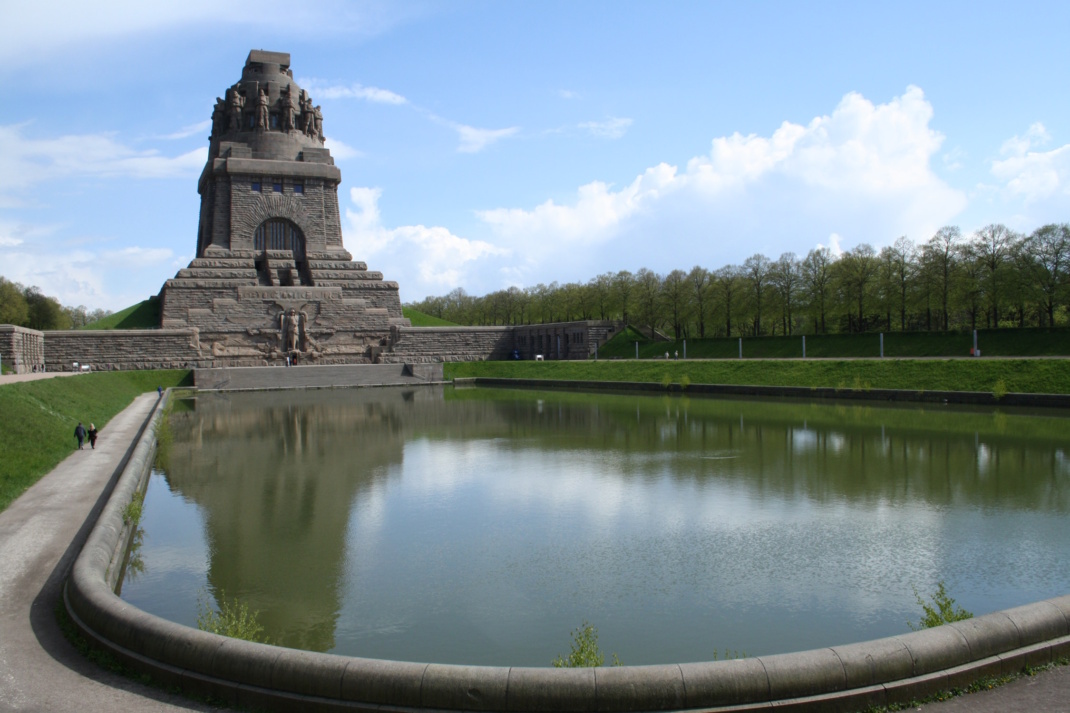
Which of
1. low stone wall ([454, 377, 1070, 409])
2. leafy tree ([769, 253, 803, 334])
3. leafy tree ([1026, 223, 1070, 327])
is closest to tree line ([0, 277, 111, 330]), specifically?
low stone wall ([454, 377, 1070, 409])

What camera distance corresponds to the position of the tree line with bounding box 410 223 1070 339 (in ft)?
120

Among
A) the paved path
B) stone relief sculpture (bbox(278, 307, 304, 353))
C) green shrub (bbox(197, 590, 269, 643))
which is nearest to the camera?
the paved path

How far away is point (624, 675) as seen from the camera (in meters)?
4.72

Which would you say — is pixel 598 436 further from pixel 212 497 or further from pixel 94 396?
pixel 94 396

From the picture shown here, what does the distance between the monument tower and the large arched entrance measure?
0.22 ft

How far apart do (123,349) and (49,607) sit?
42161 millimetres

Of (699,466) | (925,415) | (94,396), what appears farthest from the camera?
(94,396)

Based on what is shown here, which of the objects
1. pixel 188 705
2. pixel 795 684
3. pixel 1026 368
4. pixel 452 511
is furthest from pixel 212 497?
pixel 1026 368

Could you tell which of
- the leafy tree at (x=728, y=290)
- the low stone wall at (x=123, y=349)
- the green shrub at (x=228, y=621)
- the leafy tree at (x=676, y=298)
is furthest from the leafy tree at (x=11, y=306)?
the green shrub at (x=228, y=621)

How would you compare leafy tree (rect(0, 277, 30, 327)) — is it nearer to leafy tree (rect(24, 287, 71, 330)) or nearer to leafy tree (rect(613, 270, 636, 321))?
leafy tree (rect(24, 287, 71, 330))

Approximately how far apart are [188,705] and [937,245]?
4299 cm

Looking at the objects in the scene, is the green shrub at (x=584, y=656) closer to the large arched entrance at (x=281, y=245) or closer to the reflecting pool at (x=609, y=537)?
the reflecting pool at (x=609, y=537)

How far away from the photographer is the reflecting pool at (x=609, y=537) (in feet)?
22.9

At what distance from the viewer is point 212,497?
12.6 metres
